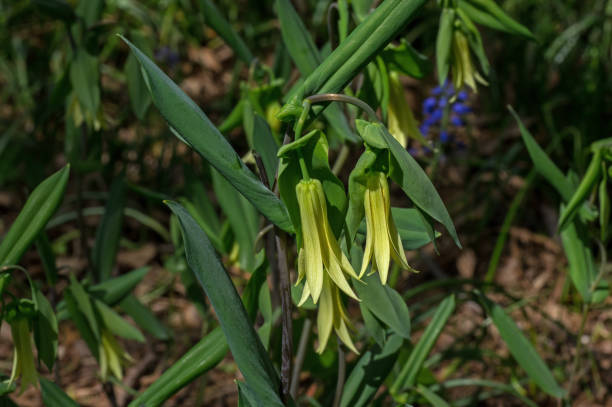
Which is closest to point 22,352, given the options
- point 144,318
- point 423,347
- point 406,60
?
point 144,318

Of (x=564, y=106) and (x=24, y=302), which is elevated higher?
(x=24, y=302)

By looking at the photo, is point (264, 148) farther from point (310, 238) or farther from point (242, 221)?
point (242, 221)

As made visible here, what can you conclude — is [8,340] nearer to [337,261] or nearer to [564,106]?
[337,261]

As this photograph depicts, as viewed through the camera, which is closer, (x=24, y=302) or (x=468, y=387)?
(x=24, y=302)

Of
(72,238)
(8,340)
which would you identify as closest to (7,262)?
(8,340)

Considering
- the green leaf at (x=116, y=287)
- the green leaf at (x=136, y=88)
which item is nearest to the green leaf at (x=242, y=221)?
the green leaf at (x=116, y=287)

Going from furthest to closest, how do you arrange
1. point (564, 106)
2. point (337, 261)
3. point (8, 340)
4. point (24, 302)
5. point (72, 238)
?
point (564, 106) < point (72, 238) < point (8, 340) < point (24, 302) < point (337, 261)
